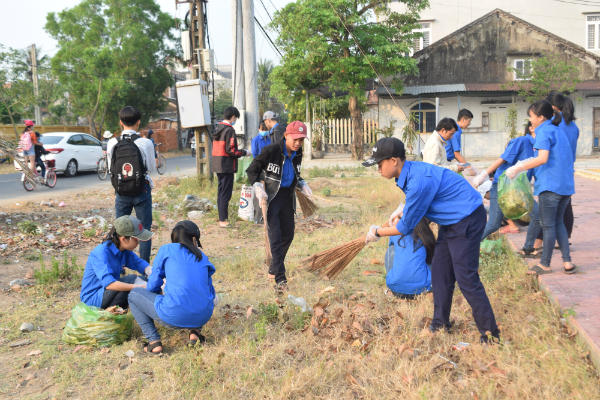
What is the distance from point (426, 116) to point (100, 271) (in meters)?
19.7

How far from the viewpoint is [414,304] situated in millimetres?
4180

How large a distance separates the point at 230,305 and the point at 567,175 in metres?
3.31

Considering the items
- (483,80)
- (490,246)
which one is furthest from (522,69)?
(490,246)

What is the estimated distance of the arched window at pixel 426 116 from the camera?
70.8ft

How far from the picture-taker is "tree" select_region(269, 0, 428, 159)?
18266 millimetres

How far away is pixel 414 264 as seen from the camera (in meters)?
4.27

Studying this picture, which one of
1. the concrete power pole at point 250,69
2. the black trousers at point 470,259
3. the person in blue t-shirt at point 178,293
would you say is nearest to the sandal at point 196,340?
the person in blue t-shirt at point 178,293

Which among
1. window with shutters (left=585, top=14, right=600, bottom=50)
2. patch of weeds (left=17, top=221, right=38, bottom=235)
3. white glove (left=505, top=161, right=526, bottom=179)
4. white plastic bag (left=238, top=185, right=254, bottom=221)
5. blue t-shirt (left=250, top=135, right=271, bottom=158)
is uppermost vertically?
window with shutters (left=585, top=14, right=600, bottom=50)

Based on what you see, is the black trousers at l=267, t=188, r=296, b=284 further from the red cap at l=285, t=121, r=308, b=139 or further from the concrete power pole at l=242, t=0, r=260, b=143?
the concrete power pole at l=242, t=0, r=260, b=143

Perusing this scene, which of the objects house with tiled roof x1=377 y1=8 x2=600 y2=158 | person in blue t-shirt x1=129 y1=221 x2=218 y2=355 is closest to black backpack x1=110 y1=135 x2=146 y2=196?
person in blue t-shirt x1=129 y1=221 x2=218 y2=355

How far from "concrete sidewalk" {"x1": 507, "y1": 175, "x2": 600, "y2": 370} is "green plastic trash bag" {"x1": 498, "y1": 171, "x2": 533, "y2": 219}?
647mm

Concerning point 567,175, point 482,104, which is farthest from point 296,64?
point 567,175

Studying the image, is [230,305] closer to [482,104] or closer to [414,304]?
[414,304]

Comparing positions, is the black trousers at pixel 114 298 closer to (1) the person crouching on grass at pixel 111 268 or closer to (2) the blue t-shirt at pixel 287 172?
(1) the person crouching on grass at pixel 111 268
